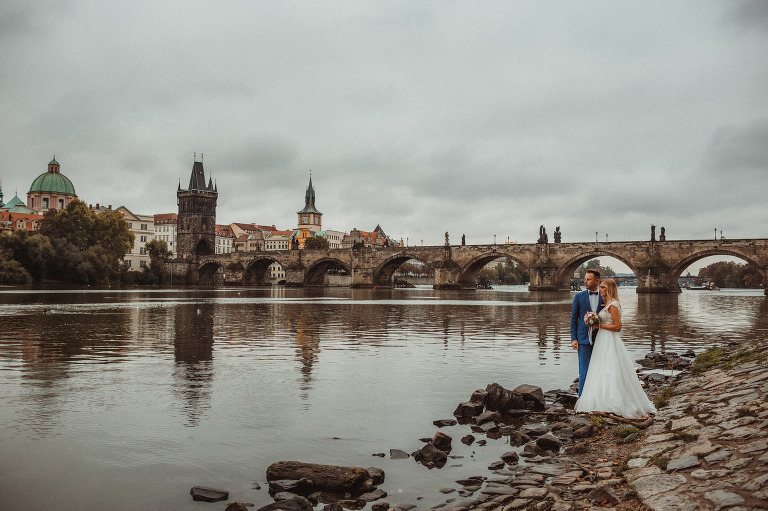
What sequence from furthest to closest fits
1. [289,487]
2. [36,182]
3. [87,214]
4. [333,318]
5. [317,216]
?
[317,216]
[36,182]
[87,214]
[333,318]
[289,487]

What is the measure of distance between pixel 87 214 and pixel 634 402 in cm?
8775

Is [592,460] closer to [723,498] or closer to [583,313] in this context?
[723,498]

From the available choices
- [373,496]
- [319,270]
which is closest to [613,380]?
[373,496]

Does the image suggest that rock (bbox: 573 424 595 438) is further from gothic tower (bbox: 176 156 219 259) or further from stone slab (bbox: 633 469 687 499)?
gothic tower (bbox: 176 156 219 259)

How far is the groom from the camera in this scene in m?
8.06

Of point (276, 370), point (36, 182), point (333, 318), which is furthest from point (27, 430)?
point (36, 182)

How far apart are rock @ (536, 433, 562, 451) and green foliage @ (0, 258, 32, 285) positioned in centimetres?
7320

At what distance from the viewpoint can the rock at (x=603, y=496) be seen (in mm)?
4973

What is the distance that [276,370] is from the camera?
11.8 metres

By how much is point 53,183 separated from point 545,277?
4402 inches

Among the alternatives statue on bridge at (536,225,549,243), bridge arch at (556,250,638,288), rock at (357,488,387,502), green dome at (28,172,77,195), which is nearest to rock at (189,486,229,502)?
rock at (357,488,387,502)

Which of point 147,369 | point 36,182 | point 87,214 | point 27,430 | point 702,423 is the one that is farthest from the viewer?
point 36,182

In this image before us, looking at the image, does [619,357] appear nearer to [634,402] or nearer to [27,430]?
[634,402]

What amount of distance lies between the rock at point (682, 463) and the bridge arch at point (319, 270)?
8579 centimetres
